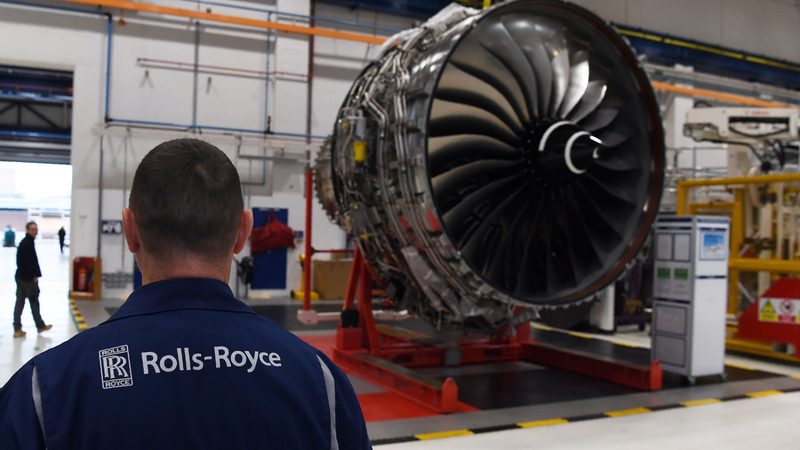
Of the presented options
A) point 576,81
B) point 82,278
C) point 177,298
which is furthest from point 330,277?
point 177,298

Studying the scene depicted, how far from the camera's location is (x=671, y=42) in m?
14.4

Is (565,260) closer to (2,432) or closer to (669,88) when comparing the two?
(2,432)

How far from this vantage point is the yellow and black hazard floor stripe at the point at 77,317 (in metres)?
7.77

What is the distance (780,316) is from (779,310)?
2.5 inches

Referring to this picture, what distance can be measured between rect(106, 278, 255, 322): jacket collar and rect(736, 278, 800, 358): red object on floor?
6.88 metres

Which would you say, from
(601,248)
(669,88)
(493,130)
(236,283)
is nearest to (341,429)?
(493,130)

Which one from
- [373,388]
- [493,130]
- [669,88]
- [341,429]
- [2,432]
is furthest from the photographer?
[669,88]

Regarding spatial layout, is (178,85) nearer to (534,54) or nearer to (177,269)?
(534,54)

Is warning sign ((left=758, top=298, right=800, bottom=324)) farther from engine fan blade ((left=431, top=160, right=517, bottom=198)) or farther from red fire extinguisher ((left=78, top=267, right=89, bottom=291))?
red fire extinguisher ((left=78, top=267, right=89, bottom=291))

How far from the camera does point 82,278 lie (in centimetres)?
1046

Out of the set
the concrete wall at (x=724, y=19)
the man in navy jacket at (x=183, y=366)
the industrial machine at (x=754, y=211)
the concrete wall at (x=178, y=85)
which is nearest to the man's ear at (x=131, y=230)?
the man in navy jacket at (x=183, y=366)

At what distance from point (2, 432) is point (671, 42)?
15272mm

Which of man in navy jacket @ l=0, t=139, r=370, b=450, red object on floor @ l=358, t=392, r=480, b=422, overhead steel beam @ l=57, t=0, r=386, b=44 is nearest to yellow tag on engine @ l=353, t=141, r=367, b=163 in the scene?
red object on floor @ l=358, t=392, r=480, b=422

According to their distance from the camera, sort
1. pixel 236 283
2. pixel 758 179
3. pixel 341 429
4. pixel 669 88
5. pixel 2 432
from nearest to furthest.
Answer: pixel 2 432
pixel 341 429
pixel 758 179
pixel 236 283
pixel 669 88
